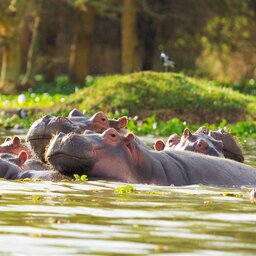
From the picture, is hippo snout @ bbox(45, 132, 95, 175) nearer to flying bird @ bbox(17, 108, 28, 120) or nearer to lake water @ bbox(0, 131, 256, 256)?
lake water @ bbox(0, 131, 256, 256)

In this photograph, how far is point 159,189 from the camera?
313 inches

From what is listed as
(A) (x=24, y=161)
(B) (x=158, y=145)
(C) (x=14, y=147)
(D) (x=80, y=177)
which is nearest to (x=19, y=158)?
(A) (x=24, y=161)

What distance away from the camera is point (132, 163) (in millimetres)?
8375

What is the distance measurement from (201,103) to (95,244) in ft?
51.4

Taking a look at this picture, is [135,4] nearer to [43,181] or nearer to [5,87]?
[5,87]

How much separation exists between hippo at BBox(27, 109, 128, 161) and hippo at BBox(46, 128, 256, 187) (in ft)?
1.50

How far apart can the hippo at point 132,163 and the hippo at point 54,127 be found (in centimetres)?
46

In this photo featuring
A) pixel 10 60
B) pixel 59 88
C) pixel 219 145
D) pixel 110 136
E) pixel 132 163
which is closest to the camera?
pixel 110 136

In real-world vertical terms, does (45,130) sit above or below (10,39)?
above

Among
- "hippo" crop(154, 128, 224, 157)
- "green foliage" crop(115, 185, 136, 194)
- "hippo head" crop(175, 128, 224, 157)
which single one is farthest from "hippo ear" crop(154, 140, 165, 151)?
"green foliage" crop(115, 185, 136, 194)

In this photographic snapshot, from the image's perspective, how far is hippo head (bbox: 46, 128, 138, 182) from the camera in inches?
313

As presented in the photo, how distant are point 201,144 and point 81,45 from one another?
30135 mm

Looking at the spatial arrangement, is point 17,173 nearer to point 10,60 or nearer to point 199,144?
point 199,144

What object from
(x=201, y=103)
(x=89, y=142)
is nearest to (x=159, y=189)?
(x=89, y=142)
